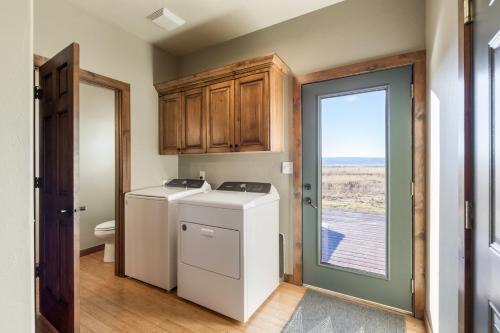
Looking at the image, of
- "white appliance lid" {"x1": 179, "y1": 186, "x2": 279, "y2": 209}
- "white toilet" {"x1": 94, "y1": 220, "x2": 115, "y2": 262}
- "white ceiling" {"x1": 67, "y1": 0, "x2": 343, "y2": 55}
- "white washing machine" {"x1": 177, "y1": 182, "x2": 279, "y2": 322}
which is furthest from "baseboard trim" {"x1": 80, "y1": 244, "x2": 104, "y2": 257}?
"white ceiling" {"x1": 67, "y1": 0, "x2": 343, "y2": 55}

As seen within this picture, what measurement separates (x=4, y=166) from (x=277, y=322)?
77.5 inches

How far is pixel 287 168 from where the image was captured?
240cm

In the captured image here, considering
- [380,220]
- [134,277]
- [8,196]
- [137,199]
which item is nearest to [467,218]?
[380,220]

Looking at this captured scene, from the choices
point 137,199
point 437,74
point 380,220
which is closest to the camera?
point 437,74

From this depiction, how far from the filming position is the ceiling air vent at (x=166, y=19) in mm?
2301

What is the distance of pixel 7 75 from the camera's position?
0.96 meters

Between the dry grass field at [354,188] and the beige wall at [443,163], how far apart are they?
37 centimetres

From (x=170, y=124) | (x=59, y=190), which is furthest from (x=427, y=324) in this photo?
(x=170, y=124)

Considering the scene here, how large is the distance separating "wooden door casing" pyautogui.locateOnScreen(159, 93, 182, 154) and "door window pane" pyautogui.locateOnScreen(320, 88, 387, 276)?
1683mm

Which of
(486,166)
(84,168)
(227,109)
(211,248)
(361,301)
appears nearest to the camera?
(486,166)

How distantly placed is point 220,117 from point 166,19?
1128 mm

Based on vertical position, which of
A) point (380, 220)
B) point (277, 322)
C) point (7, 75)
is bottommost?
point (277, 322)

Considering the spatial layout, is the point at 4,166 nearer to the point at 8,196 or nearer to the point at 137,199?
the point at 8,196

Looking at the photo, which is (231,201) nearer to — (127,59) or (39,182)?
(39,182)
